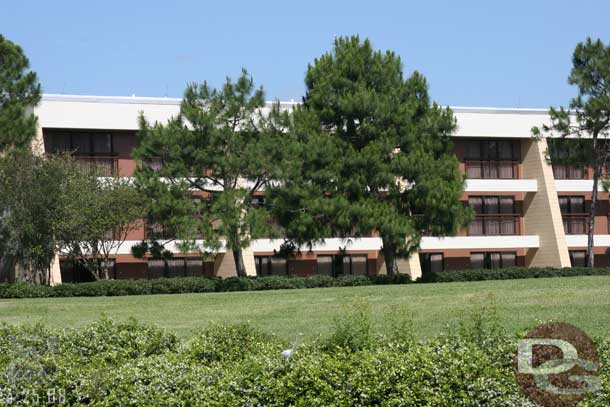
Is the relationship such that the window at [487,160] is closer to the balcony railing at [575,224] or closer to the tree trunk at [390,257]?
the balcony railing at [575,224]

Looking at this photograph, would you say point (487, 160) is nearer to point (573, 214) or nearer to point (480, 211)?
point (480, 211)

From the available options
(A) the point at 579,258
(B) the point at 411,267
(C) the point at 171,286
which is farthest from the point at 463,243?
(C) the point at 171,286

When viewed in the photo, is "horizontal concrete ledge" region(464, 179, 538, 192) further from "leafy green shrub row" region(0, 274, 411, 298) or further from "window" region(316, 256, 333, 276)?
"leafy green shrub row" region(0, 274, 411, 298)

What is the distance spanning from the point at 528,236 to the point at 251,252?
16105 mm

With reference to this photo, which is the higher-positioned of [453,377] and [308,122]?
[308,122]

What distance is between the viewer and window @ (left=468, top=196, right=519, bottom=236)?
5500cm

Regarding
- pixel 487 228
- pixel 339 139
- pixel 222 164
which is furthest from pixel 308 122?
pixel 487 228

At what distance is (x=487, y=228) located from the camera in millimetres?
55094

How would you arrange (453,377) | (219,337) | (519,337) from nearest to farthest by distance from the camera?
(453,377)
(519,337)
(219,337)

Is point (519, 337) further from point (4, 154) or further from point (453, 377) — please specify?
point (4, 154)

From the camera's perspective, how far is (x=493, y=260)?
55875mm

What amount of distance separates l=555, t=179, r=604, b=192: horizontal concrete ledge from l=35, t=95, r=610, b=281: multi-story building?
6cm

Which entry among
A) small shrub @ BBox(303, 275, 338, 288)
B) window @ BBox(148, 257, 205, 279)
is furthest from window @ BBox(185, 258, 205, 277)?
small shrub @ BBox(303, 275, 338, 288)

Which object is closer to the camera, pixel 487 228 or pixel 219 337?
pixel 219 337
